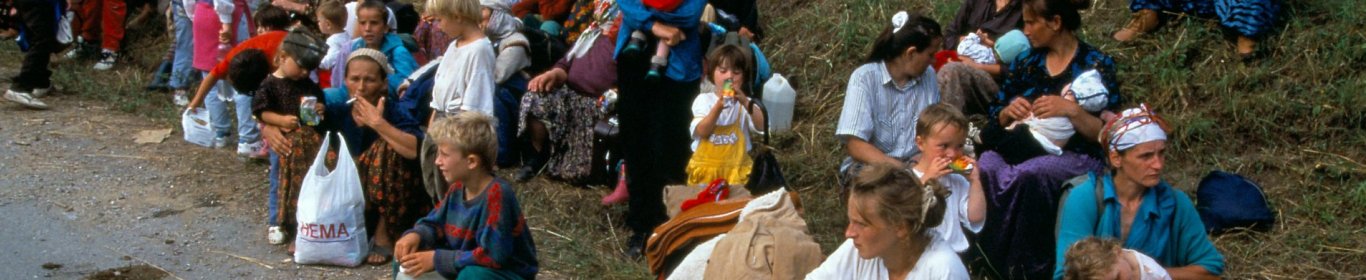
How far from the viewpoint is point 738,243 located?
5.18 meters

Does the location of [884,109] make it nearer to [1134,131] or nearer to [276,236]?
[1134,131]

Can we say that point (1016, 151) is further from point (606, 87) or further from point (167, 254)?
point (167, 254)

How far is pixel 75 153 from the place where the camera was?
8.65m

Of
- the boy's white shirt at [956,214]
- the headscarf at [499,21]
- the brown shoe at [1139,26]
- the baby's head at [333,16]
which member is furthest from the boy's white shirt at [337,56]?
the brown shoe at [1139,26]

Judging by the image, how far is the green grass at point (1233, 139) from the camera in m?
6.19

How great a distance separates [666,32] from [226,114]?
3.61 m

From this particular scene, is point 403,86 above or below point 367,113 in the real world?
below

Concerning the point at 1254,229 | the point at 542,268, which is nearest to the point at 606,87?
the point at 542,268

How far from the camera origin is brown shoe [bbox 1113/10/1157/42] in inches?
308

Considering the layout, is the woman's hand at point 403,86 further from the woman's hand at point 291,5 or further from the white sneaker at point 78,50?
the white sneaker at point 78,50

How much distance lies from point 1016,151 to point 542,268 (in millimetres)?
2091

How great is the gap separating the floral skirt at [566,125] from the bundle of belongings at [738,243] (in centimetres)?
195

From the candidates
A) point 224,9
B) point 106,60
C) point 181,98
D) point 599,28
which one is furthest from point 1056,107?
point 106,60

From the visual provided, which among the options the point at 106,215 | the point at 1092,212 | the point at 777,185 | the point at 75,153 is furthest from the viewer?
the point at 75,153
